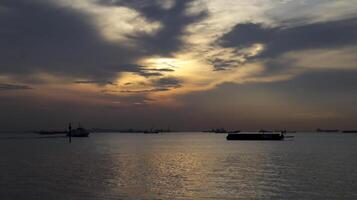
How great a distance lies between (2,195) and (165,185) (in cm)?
1591

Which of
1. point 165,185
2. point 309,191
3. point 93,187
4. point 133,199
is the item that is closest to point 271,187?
point 309,191

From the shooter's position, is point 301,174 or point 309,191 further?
point 301,174

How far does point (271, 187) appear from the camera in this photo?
142 ft

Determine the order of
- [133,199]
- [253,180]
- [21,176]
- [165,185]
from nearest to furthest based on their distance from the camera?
[133,199]
[165,185]
[253,180]
[21,176]

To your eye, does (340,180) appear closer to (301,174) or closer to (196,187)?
(301,174)

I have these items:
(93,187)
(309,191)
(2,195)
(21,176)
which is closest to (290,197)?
(309,191)

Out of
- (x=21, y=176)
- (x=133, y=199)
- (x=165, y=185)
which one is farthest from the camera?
(x=21, y=176)

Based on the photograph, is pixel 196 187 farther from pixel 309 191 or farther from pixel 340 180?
pixel 340 180

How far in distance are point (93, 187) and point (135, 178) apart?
8.46 m

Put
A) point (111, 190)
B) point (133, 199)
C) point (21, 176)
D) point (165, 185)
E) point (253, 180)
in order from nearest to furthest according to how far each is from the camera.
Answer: point (133, 199) < point (111, 190) < point (165, 185) < point (253, 180) < point (21, 176)

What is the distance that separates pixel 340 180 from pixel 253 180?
10.3 metres

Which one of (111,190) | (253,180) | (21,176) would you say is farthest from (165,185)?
(21,176)

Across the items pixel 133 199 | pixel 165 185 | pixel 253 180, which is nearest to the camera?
pixel 133 199

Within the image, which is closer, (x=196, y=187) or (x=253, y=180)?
(x=196, y=187)
